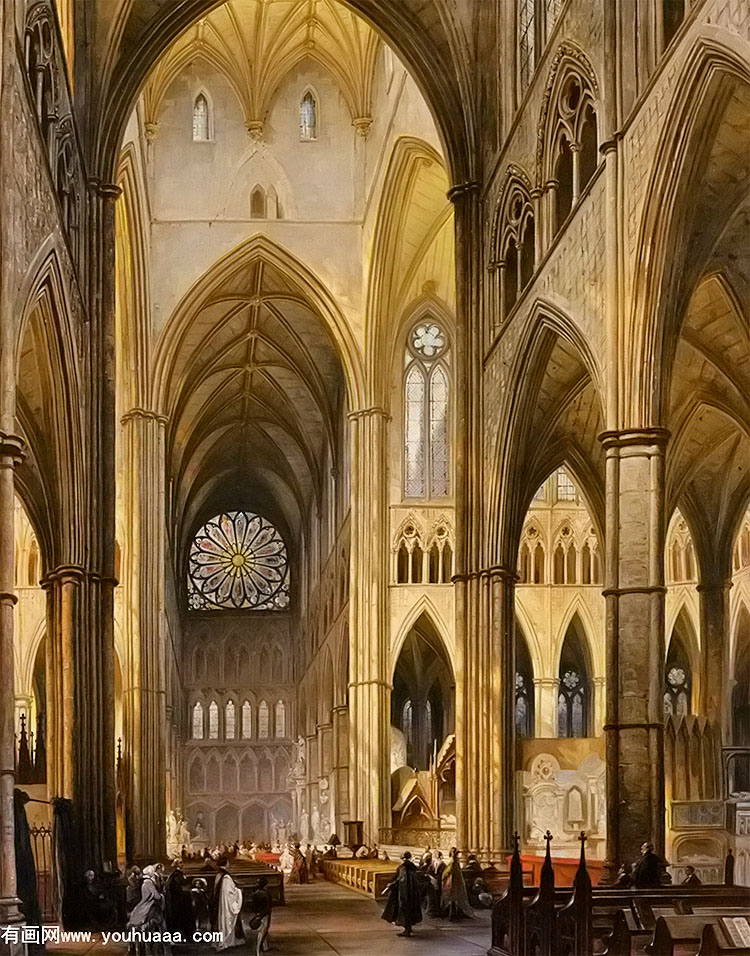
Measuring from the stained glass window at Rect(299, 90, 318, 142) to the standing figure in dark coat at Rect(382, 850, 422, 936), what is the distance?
23.3 metres

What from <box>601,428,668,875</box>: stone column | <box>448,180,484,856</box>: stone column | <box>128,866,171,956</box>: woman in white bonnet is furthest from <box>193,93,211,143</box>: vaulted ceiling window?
<box>128,866,171,956</box>: woman in white bonnet

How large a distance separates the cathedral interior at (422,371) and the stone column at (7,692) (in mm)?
40

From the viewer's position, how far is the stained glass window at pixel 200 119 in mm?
39219

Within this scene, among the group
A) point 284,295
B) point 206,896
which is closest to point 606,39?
point 206,896

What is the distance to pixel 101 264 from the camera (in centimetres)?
2505

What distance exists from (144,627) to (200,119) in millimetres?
12974

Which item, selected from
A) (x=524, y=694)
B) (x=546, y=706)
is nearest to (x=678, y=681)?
(x=546, y=706)

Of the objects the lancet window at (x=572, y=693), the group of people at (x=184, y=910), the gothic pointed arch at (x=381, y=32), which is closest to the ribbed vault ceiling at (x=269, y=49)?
the gothic pointed arch at (x=381, y=32)

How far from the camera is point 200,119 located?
39312 mm

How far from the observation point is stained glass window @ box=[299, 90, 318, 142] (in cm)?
3947

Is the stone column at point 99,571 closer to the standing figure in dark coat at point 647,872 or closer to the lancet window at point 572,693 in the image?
the standing figure in dark coat at point 647,872

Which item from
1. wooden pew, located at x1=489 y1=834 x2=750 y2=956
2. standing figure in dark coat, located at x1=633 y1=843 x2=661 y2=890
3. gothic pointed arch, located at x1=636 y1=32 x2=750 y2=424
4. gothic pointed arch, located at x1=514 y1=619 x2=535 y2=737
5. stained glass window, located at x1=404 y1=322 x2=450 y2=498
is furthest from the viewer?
gothic pointed arch, located at x1=514 y1=619 x2=535 y2=737

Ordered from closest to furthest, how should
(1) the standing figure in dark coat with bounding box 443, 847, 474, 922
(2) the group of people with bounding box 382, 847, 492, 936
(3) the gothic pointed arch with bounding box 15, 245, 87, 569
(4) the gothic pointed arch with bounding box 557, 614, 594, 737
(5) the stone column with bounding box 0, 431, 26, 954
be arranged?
(5) the stone column with bounding box 0, 431, 26, 954 → (2) the group of people with bounding box 382, 847, 492, 936 → (3) the gothic pointed arch with bounding box 15, 245, 87, 569 → (1) the standing figure in dark coat with bounding box 443, 847, 474, 922 → (4) the gothic pointed arch with bounding box 557, 614, 594, 737

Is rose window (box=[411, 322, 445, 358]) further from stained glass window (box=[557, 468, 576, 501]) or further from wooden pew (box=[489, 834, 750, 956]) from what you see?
wooden pew (box=[489, 834, 750, 956])
